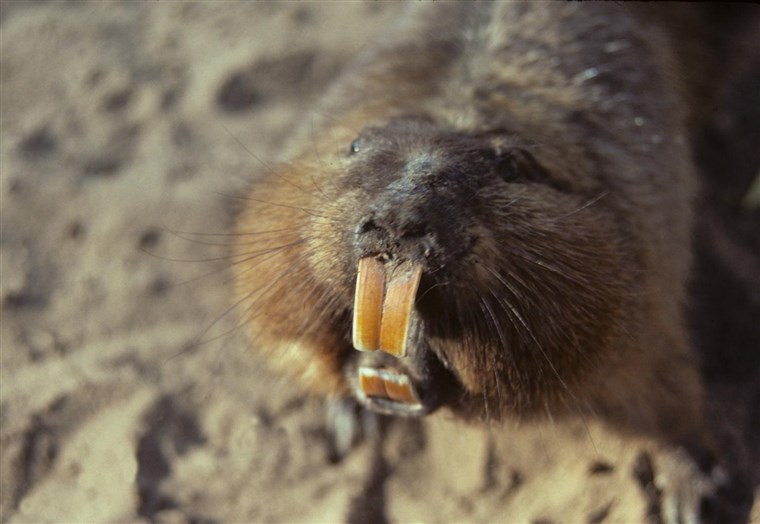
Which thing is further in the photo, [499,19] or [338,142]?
[499,19]

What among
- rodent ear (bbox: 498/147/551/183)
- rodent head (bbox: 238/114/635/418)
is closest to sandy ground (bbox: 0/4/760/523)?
rodent head (bbox: 238/114/635/418)

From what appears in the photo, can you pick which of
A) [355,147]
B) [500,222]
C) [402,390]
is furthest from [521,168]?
[402,390]

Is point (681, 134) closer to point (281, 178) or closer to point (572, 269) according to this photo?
point (572, 269)

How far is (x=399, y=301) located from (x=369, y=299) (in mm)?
94

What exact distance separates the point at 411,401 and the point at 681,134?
2398 millimetres

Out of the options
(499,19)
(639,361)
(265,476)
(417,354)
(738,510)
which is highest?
(499,19)

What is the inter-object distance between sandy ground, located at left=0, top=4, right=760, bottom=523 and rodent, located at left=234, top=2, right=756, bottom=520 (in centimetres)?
56

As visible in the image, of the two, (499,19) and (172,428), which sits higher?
(499,19)

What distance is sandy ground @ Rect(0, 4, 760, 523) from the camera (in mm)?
3414

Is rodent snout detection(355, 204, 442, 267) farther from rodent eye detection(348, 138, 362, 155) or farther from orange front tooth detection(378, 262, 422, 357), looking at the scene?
rodent eye detection(348, 138, 362, 155)

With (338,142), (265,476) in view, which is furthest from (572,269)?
(265,476)

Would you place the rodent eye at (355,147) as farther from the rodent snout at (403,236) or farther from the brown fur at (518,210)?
the rodent snout at (403,236)

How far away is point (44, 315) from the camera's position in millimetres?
3885

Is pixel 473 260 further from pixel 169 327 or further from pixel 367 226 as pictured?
pixel 169 327
